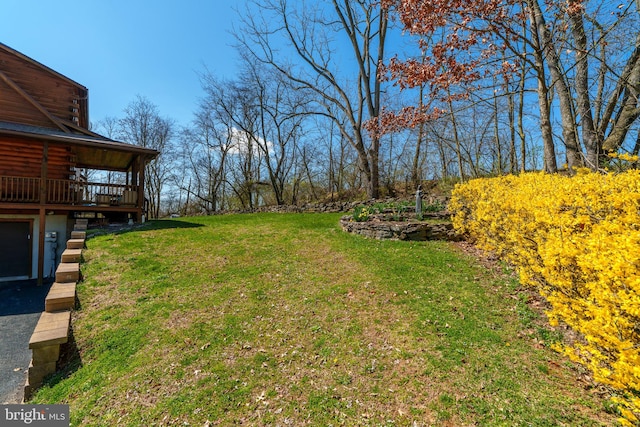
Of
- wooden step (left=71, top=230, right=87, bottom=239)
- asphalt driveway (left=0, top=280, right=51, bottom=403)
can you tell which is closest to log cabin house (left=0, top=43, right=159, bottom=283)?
asphalt driveway (left=0, top=280, right=51, bottom=403)

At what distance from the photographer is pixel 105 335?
3.92 meters

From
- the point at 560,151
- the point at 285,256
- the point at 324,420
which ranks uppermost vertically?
the point at 560,151

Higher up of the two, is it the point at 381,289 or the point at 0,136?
the point at 0,136

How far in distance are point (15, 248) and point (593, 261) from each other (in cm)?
1396

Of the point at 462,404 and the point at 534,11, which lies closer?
the point at 462,404

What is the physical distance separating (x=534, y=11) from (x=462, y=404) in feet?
20.7

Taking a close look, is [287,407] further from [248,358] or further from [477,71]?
[477,71]

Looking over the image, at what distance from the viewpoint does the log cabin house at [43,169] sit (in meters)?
9.05

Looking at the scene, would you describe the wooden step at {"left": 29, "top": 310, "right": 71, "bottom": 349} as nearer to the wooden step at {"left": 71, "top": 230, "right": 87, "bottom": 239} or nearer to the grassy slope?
the grassy slope

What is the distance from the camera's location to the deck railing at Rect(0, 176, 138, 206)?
8969 mm

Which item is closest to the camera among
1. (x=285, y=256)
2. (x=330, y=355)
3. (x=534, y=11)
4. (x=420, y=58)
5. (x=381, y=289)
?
(x=330, y=355)

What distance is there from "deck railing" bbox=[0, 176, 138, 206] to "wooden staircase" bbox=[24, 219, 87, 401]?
5304 millimetres

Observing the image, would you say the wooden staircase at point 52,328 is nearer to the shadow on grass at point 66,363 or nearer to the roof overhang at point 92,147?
the shadow on grass at point 66,363

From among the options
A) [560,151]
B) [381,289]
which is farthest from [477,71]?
[560,151]
